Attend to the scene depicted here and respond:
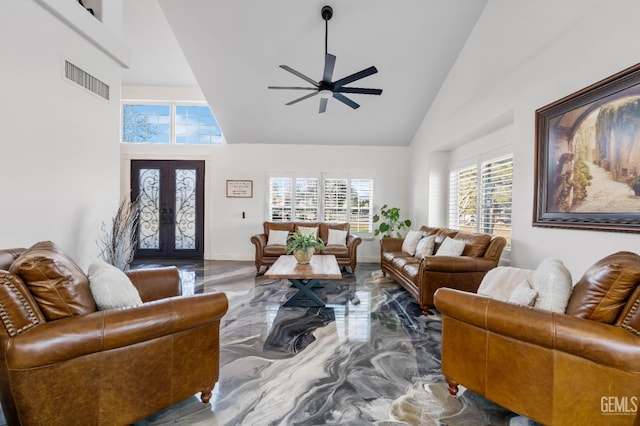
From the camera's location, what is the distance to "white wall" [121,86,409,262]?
6883mm

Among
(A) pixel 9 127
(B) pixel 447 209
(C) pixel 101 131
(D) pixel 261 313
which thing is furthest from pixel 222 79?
(B) pixel 447 209

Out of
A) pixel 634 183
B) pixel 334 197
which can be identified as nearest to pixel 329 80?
pixel 634 183

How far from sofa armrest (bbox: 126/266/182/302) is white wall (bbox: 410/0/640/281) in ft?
10.9

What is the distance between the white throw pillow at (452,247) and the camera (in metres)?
3.76

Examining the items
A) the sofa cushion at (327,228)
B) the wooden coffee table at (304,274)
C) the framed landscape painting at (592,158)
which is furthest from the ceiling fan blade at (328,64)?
the sofa cushion at (327,228)

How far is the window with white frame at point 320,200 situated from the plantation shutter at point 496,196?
2.75m

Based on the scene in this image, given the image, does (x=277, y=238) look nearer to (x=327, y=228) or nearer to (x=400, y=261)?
(x=327, y=228)

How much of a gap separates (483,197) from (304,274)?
9.76 ft

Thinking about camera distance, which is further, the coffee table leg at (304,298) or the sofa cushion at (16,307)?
the coffee table leg at (304,298)

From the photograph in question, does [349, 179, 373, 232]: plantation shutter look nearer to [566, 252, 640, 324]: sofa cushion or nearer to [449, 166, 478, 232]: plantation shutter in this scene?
[449, 166, 478, 232]: plantation shutter

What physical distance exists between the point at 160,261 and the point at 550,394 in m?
6.93

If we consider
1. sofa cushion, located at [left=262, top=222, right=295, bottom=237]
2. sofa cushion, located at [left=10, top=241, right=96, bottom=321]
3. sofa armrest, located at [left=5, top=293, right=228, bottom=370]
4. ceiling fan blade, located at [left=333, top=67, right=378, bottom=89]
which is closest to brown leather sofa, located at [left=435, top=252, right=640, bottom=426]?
sofa armrest, located at [left=5, top=293, right=228, bottom=370]

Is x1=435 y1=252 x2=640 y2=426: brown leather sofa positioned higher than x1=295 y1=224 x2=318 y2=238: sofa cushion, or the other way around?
x1=295 y1=224 x2=318 y2=238: sofa cushion

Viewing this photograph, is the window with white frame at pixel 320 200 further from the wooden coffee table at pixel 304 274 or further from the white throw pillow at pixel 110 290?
the white throw pillow at pixel 110 290
